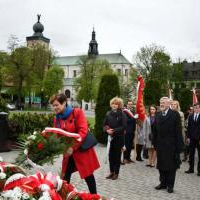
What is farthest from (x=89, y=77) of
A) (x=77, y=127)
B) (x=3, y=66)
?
(x=77, y=127)

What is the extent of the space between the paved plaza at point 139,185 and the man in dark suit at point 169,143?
1.16 ft

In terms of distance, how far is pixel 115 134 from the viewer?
353 inches

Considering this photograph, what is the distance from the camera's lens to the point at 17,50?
2229 inches

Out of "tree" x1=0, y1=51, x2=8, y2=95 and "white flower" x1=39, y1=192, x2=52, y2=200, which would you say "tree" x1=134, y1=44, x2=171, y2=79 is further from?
"white flower" x1=39, y1=192, x2=52, y2=200

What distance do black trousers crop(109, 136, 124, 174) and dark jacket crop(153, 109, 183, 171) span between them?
126 centimetres

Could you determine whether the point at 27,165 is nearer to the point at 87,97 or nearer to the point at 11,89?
the point at 11,89

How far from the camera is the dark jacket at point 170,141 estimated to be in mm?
7734

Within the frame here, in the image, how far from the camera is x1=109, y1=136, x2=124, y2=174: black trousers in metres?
8.88

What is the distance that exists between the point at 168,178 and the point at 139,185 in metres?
0.76

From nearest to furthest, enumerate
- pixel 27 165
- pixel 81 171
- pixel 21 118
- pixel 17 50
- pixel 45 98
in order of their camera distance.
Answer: pixel 27 165 < pixel 81 171 < pixel 21 118 < pixel 17 50 < pixel 45 98

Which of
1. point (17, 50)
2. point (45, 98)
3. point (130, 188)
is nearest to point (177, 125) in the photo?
point (130, 188)

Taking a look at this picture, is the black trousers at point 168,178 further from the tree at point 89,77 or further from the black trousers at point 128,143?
the tree at point 89,77

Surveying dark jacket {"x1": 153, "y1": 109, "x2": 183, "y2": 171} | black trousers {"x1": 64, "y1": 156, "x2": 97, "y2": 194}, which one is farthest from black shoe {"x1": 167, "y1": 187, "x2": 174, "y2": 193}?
black trousers {"x1": 64, "y1": 156, "x2": 97, "y2": 194}

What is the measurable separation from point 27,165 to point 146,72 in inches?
2286
